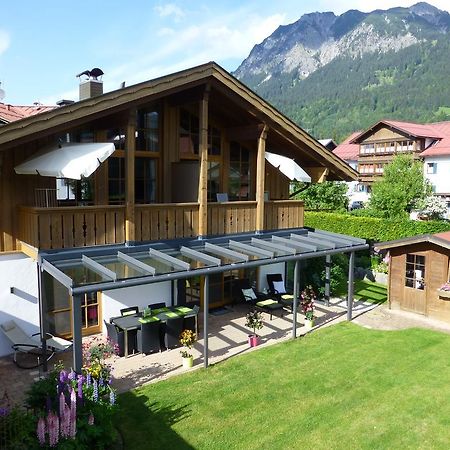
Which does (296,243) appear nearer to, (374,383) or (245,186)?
(245,186)

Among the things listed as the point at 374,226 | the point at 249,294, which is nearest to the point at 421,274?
the point at 249,294

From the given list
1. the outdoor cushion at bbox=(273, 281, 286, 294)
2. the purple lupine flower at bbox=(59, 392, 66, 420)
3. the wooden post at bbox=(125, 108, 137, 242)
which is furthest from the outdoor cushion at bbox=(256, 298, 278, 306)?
the purple lupine flower at bbox=(59, 392, 66, 420)

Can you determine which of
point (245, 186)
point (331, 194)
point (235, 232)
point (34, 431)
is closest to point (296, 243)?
point (235, 232)

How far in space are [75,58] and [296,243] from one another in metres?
22.2

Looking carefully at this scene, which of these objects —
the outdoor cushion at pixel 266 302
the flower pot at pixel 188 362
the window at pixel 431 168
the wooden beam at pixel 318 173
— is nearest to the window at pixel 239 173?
the wooden beam at pixel 318 173

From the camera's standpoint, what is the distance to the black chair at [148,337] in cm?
1280

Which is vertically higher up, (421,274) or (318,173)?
(318,173)

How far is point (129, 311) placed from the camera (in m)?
14.4

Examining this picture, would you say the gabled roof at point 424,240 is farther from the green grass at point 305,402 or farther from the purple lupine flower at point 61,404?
the purple lupine flower at point 61,404

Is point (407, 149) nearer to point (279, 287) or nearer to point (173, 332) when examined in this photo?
point (279, 287)

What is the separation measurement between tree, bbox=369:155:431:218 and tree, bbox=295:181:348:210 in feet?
8.87

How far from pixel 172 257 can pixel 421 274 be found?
8933mm

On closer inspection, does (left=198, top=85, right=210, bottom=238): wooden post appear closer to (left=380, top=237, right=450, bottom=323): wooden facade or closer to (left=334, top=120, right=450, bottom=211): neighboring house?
(left=380, top=237, right=450, bottom=323): wooden facade

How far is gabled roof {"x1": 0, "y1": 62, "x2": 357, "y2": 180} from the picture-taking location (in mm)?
11281
